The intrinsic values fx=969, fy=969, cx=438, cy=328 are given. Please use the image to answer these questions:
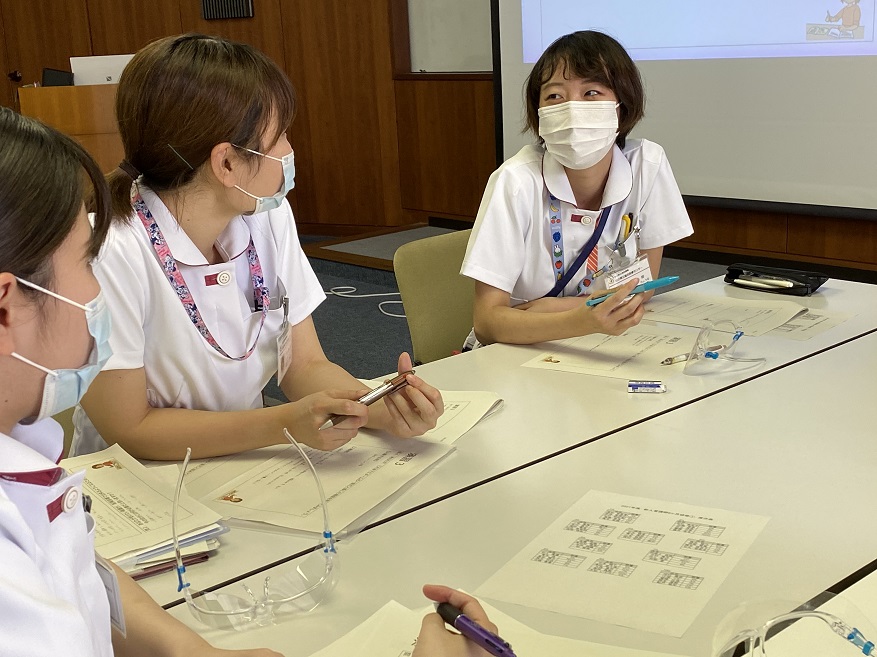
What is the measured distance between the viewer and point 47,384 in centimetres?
90

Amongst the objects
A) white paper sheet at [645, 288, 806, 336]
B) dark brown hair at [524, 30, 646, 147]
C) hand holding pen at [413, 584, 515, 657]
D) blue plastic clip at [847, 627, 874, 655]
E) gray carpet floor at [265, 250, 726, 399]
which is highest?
dark brown hair at [524, 30, 646, 147]

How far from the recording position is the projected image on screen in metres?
3.85

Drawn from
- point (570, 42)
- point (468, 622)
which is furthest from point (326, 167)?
point (468, 622)

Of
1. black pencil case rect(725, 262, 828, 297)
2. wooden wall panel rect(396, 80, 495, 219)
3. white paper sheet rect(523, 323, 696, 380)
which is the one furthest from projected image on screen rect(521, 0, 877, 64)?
white paper sheet rect(523, 323, 696, 380)

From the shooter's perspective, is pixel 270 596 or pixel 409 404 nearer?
pixel 270 596

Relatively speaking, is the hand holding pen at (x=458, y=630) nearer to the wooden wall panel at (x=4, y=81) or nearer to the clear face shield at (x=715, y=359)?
the clear face shield at (x=715, y=359)

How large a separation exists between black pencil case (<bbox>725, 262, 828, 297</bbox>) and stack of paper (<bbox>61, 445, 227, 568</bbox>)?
159 cm

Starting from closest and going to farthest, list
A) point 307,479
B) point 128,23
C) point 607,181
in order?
point 307,479, point 607,181, point 128,23

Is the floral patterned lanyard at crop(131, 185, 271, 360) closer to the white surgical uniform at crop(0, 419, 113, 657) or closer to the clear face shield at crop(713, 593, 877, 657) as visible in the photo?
the white surgical uniform at crop(0, 419, 113, 657)

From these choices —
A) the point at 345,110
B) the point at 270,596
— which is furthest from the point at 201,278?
the point at 345,110

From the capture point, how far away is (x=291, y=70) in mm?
6418

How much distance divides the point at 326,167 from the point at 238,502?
5369 millimetres

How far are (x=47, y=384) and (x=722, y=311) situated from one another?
1.72 m

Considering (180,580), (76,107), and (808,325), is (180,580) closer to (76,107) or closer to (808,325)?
(808,325)
